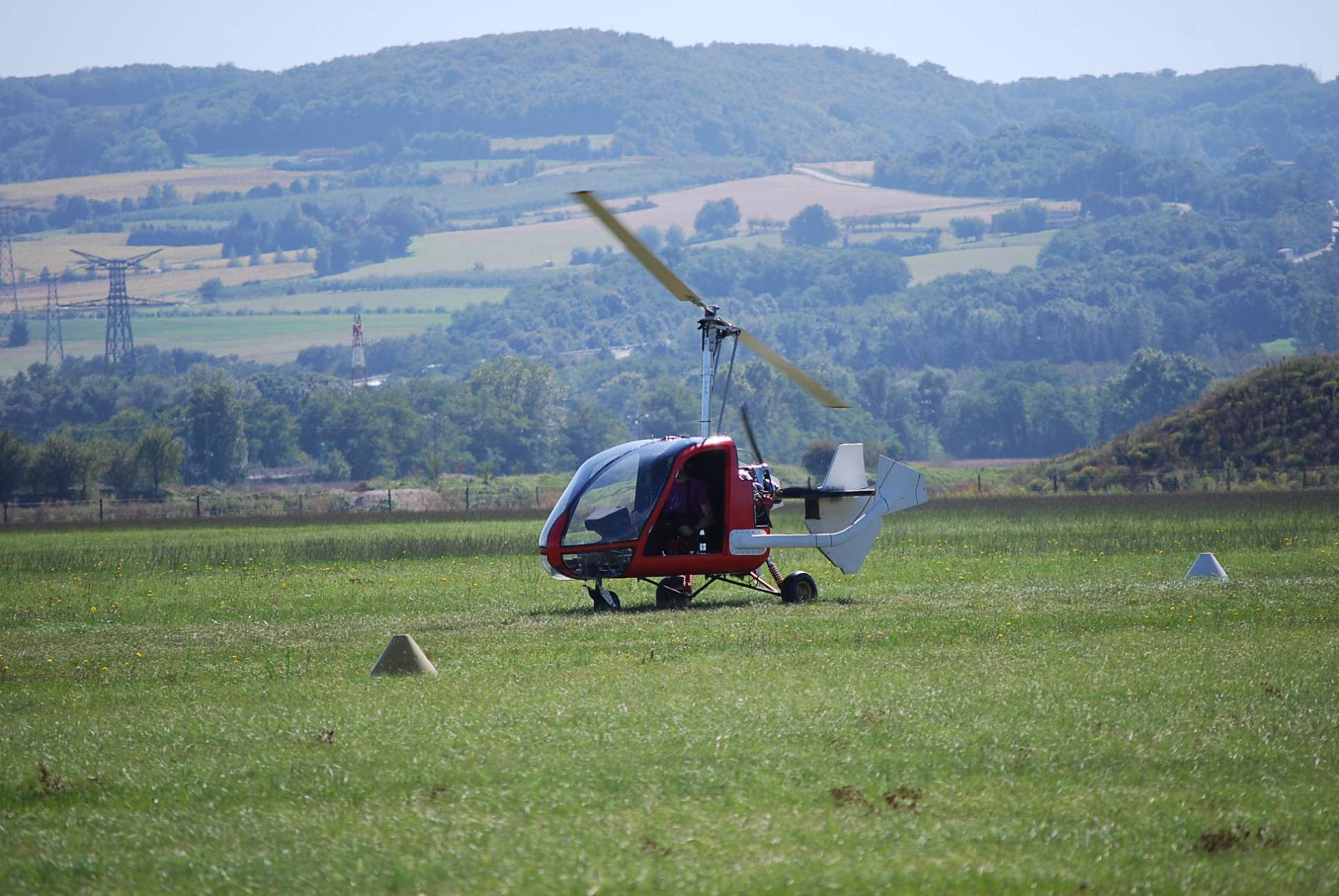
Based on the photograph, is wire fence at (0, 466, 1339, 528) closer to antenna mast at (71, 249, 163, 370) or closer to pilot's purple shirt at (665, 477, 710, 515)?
pilot's purple shirt at (665, 477, 710, 515)

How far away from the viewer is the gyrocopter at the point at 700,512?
59.5 ft

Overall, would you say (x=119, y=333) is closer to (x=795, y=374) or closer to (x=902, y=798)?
(x=795, y=374)

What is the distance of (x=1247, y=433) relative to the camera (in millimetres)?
56594

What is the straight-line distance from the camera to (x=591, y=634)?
52.1ft

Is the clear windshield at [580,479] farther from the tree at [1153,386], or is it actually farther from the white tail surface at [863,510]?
the tree at [1153,386]

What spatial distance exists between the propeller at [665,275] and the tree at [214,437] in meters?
101

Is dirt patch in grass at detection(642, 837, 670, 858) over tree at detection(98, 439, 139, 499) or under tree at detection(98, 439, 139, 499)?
over

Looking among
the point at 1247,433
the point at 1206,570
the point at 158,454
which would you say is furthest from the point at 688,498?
the point at 158,454

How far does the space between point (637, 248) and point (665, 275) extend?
21.5 inches

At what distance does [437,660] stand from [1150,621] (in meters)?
7.26

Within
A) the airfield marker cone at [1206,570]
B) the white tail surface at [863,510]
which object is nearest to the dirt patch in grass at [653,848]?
the white tail surface at [863,510]

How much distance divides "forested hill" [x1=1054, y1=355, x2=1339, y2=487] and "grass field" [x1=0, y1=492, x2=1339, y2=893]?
3741cm

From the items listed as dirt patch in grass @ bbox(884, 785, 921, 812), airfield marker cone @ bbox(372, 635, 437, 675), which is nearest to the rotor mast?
airfield marker cone @ bbox(372, 635, 437, 675)

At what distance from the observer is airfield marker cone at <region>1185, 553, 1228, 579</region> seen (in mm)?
20828
